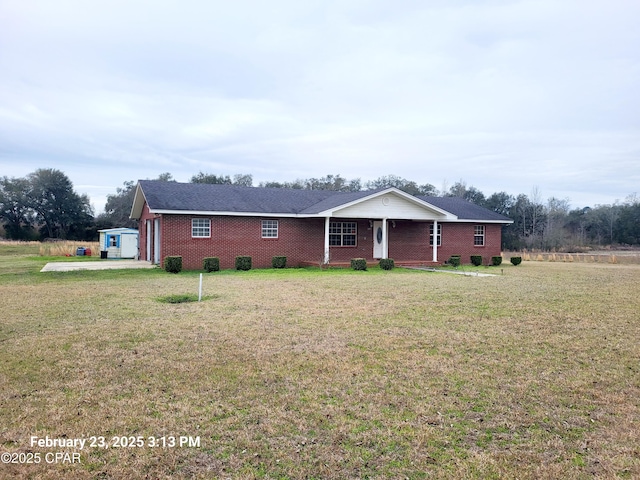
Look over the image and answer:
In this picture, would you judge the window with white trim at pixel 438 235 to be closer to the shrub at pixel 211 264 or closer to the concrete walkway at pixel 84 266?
the shrub at pixel 211 264

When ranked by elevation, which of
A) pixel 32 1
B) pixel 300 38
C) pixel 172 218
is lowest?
pixel 172 218

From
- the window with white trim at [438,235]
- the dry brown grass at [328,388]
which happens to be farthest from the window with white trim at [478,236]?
the dry brown grass at [328,388]

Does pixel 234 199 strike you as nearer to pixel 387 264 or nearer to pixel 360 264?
pixel 360 264

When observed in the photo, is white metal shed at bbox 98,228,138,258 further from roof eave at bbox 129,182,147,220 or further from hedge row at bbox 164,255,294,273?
hedge row at bbox 164,255,294,273

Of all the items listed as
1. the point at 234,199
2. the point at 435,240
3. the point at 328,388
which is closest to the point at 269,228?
the point at 234,199

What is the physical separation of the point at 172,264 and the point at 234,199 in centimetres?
516

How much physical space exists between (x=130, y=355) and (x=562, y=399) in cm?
522

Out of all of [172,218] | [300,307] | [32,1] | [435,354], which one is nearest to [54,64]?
[32,1]

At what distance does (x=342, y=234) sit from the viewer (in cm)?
2372

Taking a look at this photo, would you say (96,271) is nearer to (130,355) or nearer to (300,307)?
(300,307)

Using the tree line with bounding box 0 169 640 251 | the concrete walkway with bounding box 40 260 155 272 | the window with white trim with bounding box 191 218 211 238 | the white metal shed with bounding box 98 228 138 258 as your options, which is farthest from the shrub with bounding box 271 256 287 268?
the tree line with bounding box 0 169 640 251

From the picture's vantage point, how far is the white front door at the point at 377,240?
24416 mm

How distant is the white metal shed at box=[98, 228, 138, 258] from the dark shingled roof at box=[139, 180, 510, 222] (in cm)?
587

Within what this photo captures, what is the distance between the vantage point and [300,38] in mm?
16406
